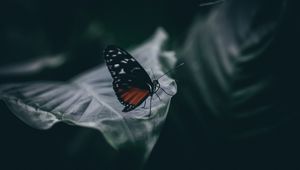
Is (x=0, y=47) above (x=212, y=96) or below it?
above

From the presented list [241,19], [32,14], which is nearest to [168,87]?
[241,19]

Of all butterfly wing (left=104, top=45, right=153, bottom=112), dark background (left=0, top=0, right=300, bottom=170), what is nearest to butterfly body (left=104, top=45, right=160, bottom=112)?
butterfly wing (left=104, top=45, right=153, bottom=112)

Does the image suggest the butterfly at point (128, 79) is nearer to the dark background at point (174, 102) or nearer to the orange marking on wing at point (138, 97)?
the orange marking on wing at point (138, 97)

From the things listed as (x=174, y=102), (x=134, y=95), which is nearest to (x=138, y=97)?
(x=134, y=95)

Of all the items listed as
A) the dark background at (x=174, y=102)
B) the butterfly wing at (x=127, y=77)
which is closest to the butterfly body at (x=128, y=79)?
the butterfly wing at (x=127, y=77)

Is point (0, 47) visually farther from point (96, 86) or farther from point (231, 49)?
point (231, 49)

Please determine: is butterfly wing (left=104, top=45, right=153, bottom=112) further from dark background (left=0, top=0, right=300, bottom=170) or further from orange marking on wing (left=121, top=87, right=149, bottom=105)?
dark background (left=0, top=0, right=300, bottom=170)
